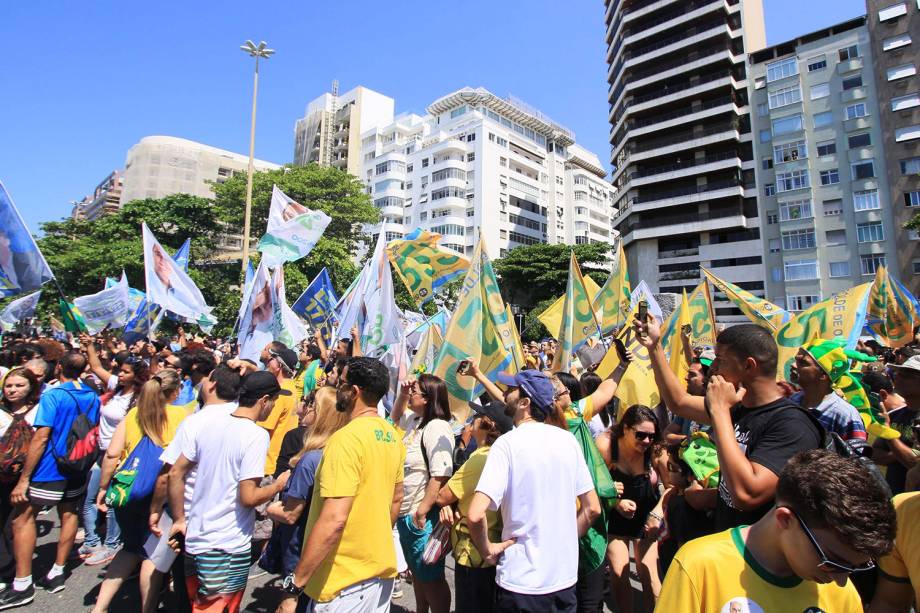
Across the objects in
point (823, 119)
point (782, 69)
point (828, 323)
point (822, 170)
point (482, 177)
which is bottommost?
point (828, 323)

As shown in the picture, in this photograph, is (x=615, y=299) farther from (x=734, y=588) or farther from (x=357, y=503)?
(x=734, y=588)

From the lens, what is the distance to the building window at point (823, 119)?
42.3 meters

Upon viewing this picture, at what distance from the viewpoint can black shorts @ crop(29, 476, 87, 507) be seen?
14.5 feet

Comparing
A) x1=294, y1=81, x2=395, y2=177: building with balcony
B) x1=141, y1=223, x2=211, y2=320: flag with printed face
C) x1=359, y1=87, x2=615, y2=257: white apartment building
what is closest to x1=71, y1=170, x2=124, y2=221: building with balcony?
x1=294, y1=81, x2=395, y2=177: building with balcony

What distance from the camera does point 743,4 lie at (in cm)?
4844

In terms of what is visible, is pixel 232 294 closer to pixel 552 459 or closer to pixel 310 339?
pixel 310 339

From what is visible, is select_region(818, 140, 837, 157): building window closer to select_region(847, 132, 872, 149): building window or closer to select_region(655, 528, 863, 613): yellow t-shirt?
select_region(847, 132, 872, 149): building window

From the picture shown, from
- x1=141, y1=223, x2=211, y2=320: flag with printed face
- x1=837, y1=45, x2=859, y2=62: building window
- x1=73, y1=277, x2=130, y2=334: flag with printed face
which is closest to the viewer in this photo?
x1=141, y1=223, x2=211, y2=320: flag with printed face

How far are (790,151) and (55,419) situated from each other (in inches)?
2065

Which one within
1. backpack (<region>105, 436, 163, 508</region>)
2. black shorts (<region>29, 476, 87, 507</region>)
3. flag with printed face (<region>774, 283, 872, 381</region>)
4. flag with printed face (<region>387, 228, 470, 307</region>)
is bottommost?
black shorts (<region>29, 476, 87, 507</region>)

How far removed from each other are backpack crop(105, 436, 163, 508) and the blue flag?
4.23 meters

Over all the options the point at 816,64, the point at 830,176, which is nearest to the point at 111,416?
the point at 830,176

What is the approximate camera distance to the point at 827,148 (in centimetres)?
4209

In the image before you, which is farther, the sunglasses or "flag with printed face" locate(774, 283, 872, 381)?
"flag with printed face" locate(774, 283, 872, 381)
